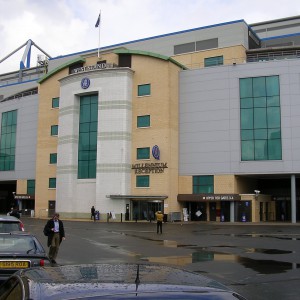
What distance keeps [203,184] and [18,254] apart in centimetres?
3984

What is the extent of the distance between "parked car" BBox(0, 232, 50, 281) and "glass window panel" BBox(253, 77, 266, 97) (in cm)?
4004

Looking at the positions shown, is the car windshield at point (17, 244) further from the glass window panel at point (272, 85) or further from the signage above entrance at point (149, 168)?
the glass window panel at point (272, 85)

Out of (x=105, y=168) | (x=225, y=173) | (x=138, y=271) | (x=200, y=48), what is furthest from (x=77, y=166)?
(x=138, y=271)

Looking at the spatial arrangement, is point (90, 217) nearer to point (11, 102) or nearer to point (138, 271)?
point (11, 102)

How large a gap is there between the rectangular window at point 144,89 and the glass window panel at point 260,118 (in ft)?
38.5

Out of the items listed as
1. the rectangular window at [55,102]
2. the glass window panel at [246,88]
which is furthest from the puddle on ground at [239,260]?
the rectangular window at [55,102]

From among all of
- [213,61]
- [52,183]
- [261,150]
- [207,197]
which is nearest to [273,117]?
[261,150]

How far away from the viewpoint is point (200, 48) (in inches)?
2176

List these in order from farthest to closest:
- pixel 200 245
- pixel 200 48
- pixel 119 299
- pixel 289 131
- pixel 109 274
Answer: pixel 200 48
pixel 289 131
pixel 200 245
pixel 109 274
pixel 119 299

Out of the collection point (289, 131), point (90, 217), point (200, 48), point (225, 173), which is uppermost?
point (200, 48)

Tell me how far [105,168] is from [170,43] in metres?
18.9

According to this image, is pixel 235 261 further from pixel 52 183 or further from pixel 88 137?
pixel 52 183

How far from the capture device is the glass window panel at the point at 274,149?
148ft

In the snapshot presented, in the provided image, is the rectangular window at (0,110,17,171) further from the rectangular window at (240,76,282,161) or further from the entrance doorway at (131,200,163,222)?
the rectangular window at (240,76,282,161)
